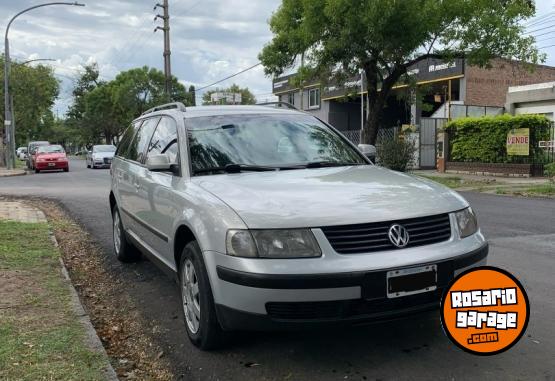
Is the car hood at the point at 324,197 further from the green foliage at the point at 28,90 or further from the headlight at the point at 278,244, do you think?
the green foliage at the point at 28,90

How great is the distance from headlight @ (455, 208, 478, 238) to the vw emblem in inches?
20.2

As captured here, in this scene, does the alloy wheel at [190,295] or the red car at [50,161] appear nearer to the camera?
the alloy wheel at [190,295]

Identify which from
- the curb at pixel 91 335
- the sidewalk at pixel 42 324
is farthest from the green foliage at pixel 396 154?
the curb at pixel 91 335

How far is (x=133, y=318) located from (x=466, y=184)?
48.2 feet

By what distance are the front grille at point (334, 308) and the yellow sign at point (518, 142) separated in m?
18.0

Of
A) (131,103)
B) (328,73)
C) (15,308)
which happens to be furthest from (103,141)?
(15,308)

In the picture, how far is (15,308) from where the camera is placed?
15.1ft

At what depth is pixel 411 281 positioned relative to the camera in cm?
325

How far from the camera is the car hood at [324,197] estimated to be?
10.8 feet

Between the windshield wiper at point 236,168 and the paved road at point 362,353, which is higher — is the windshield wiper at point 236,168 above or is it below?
above

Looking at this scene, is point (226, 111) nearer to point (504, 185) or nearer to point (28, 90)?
point (504, 185)

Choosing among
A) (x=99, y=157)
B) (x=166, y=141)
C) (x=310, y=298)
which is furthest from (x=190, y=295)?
(x=99, y=157)

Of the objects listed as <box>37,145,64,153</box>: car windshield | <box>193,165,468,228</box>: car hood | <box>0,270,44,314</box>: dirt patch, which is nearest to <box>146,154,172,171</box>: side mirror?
<box>193,165,468,228</box>: car hood

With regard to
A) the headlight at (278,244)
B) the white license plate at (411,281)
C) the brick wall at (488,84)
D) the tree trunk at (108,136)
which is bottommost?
the white license plate at (411,281)
